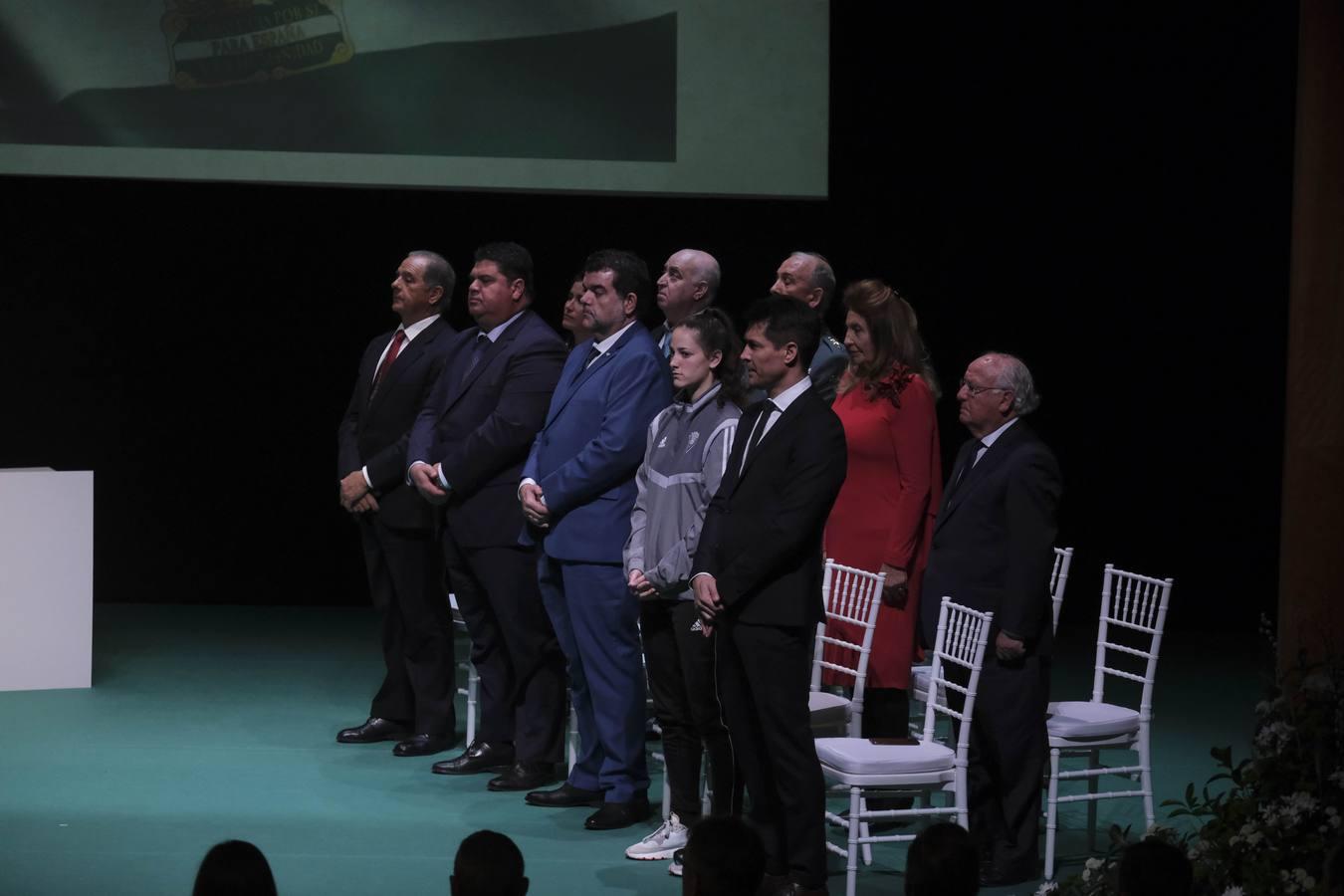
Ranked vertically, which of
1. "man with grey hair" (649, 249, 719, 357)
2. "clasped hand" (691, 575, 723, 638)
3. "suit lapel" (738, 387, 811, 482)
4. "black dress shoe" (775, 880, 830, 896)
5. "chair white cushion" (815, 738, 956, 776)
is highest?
"man with grey hair" (649, 249, 719, 357)

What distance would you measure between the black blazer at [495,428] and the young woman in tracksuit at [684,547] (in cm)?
82

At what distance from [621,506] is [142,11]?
138 inches

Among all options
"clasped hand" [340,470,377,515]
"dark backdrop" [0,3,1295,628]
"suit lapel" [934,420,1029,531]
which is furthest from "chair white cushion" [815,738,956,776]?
"dark backdrop" [0,3,1295,628]

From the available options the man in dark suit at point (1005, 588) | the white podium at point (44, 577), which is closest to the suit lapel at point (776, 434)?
the man in dark suit at point (1005, 588)

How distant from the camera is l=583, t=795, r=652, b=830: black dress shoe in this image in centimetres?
447

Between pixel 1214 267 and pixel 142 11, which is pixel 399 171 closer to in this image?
pixel 142 11

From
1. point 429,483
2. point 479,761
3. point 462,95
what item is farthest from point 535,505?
point 462,95

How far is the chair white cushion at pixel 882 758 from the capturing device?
3.72 meters

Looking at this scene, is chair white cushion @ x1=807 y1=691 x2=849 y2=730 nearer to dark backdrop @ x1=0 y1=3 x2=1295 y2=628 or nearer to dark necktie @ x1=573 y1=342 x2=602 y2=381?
dark necktie @ x1=573 y1=342 x2=602 y2=381

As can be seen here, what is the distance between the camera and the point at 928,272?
759 cm

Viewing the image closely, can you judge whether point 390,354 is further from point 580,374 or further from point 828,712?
point 828,712

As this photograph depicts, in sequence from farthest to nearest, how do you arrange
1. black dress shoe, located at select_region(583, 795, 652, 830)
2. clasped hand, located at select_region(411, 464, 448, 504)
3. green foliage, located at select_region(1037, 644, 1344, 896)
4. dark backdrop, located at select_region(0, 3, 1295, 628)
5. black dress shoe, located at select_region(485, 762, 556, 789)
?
dark backdrop, located at select_region(0, 3, 1295, 628) < clasped hand, located at select_region(411, 464, 448, 504) < black dress shoe, located at select_region(485, 762, 556, 789) < black dress shoe, located at select_region(583, 795, 652, 830) < green foliage, located at select_region(1037, 644, 1344, 896)

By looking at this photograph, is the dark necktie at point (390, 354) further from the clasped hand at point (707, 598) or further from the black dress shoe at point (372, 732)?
the clasped hand at point (707, 598)

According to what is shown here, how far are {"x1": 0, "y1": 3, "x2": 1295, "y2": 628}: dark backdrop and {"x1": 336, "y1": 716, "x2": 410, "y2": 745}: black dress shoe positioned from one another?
8.49 feet
